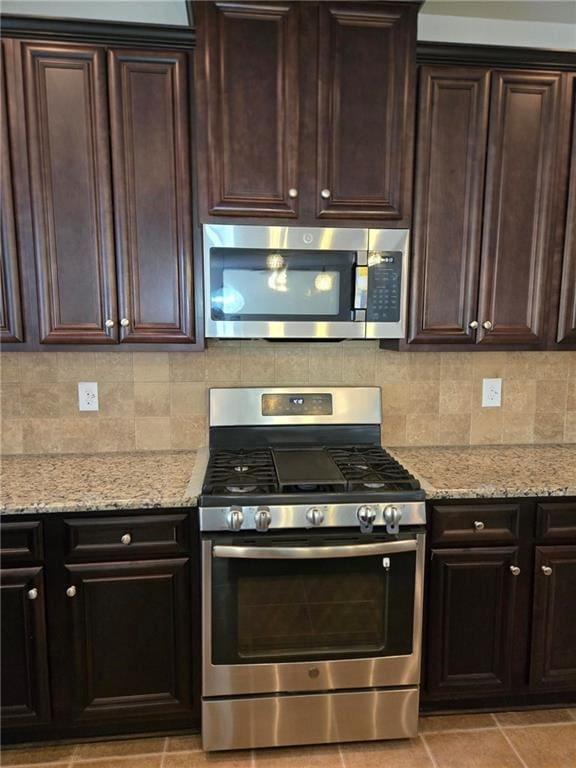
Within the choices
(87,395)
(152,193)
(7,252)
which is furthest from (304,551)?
(7,252)

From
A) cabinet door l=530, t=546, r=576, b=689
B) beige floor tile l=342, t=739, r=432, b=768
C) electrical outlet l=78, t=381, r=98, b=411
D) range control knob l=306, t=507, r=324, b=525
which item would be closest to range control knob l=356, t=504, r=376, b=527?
range control knob l=306, t=507, r=324, b=525

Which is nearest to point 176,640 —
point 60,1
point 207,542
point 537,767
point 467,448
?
point 207,542

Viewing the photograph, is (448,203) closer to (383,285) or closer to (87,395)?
(383,285)

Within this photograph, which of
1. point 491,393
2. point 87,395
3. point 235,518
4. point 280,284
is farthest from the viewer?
point 491,393

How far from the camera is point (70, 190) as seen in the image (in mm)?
1765

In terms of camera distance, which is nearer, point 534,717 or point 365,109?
point 365,109

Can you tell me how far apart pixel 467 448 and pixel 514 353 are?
1.63 feet

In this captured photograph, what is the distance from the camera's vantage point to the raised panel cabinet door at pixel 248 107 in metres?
1.70

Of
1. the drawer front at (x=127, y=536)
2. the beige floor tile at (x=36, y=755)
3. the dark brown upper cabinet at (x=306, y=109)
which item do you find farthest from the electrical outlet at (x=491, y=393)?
the beige floor tile at (x=36, y=755)

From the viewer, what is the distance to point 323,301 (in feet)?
6.08

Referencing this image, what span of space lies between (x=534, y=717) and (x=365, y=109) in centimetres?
238

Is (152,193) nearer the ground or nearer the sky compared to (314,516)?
nearer the sky

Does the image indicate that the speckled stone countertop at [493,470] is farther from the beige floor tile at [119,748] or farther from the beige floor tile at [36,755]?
the beige floor tile at [36,755]

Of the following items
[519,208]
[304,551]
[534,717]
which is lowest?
[534,717]
